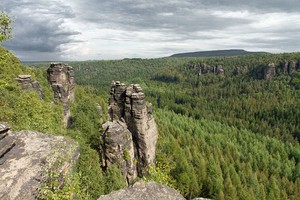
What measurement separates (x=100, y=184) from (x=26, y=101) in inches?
772

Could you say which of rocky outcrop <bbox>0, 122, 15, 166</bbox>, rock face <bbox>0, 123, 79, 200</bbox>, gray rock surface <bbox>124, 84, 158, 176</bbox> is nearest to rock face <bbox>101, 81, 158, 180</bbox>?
gray rock surface <bbox>124, 84, 158, 176</bbox>

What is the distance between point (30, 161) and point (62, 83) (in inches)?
2574

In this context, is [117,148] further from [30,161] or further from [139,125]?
[30,161]

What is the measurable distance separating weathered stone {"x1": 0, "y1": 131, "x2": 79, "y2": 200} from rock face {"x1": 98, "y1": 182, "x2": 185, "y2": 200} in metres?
4.06

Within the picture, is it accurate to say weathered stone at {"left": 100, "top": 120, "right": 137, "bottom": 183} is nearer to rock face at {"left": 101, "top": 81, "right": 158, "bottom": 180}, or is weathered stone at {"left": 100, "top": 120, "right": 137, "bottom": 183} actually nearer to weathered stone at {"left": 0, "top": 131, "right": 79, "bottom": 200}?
rock face at {"left": 101, "top": 81, "right": 158, "bottom": 180}

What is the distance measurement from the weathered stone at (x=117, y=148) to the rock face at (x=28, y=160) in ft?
84.4

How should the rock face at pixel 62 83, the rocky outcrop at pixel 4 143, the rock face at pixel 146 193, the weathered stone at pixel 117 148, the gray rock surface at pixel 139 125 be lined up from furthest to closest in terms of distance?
the rock face at pixel 62 83, the gray rock surface at pixel 139 125, the weathered stone at pixel 117 148, the rocky outcrop at pixel 4 143, the rock face at pixel 146 193

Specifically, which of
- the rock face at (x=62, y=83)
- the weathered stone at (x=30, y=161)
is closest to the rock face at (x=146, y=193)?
the weathered stone at (x=30, y=161)

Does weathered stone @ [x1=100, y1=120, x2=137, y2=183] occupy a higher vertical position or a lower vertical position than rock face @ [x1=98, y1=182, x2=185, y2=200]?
lower

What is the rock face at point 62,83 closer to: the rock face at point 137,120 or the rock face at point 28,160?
the rock face at point 137,120

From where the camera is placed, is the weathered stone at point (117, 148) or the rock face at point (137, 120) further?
the rock face at point (137, 120)

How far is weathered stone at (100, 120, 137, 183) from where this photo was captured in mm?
45312

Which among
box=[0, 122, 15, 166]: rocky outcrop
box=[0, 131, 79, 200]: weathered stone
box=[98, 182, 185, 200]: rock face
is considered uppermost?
box=[0, 122, 15, 166]: rocky outcrop

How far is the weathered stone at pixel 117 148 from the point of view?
149 feet
